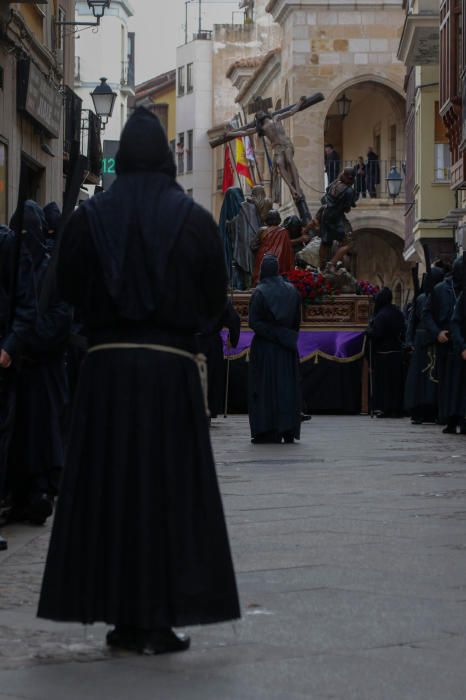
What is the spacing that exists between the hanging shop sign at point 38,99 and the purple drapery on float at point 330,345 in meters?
4.51

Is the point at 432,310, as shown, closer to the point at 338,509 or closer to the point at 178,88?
the point at 338,509

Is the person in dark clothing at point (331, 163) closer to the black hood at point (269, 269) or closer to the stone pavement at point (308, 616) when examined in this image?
the black hood at point (269, 269)

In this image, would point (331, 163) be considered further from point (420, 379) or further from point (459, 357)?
point (459, 357)

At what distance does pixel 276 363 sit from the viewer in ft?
59.6

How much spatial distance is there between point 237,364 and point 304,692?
2118 centimetres

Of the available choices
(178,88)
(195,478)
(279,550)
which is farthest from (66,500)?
(178,88)

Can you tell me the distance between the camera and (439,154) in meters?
43.5

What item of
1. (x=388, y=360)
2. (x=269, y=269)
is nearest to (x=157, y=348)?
(x=269, y=269)

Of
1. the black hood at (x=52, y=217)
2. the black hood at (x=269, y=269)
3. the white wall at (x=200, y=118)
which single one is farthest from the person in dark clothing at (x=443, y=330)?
the white wall at (x=200, y=118)

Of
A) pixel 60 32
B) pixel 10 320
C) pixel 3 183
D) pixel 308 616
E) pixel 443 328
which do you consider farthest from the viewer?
pixel 60 32

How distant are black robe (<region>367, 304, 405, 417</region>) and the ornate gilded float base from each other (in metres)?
1.06

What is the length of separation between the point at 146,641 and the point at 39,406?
4384mm

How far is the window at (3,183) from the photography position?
24125 mm

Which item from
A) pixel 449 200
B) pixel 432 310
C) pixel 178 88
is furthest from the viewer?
pixel 178 88
